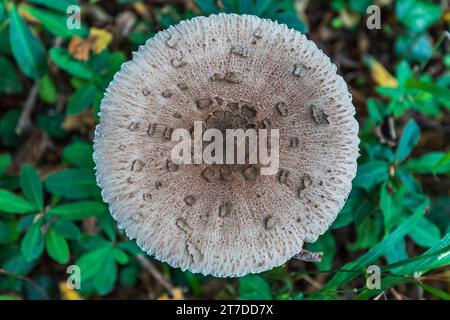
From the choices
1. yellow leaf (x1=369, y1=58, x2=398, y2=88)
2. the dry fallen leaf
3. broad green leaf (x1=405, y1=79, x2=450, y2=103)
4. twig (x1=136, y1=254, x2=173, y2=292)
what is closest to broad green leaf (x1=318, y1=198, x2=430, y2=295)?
broad green leaf (x1=405, y1=79, x2=450, y2=103)

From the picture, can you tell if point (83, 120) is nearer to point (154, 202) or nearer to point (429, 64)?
point (154, 202)

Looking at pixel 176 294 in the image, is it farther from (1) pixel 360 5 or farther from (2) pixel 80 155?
(1) pixel 360 5

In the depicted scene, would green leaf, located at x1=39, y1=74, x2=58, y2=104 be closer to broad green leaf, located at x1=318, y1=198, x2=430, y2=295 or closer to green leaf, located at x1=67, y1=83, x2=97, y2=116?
green leaf, located at x1=67, y1=83, x2=97, y2=116

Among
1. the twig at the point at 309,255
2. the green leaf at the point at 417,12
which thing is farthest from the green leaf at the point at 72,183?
the green leaf at the point at 417,12

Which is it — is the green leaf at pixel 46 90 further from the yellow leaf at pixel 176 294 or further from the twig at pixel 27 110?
the yellow leaf at pixel 176 294

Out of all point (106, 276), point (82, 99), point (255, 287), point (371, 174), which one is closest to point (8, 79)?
point (82, 99)

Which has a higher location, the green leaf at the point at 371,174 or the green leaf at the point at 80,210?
the green leaf at the point at 371,174
